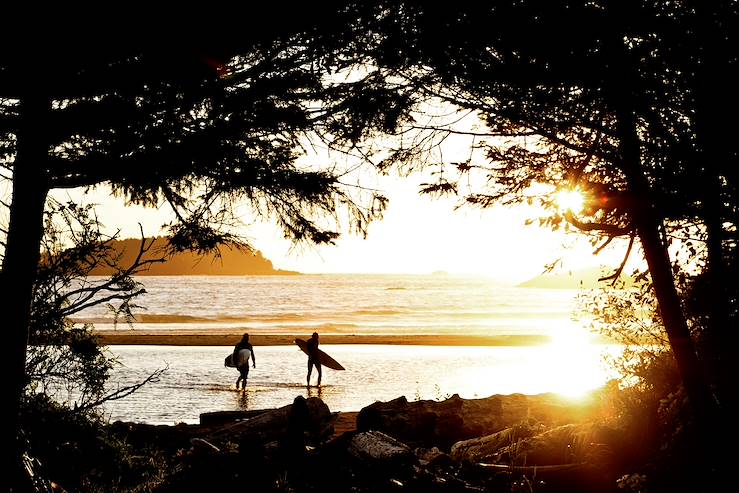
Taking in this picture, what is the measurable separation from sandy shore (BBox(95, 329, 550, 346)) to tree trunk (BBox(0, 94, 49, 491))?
30.5 m

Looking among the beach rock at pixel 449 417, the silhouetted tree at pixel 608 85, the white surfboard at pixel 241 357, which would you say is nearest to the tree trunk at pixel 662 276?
the silhouetted tree at pixel 608 85

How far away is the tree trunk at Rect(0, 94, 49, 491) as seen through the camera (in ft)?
17.4

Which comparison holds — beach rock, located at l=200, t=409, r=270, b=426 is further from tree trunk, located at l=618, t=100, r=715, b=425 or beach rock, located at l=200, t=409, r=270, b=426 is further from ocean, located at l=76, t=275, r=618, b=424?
tree trunk, located at l=618, t=100, r=715, b=425

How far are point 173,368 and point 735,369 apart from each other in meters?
18.7

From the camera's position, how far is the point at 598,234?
868cm

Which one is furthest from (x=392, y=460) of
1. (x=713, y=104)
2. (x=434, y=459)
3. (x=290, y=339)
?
(x=290, y=339)

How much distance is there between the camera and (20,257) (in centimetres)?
539

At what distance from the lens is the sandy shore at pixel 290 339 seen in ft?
119

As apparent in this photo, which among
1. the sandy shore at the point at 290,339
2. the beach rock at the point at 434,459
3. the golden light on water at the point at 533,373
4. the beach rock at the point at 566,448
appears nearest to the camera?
the beach rock at the point at 434,459

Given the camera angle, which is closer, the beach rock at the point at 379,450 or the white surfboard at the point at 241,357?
the beach rock at the point at 379,450

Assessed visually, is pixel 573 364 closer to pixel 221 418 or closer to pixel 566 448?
pixel 221 418

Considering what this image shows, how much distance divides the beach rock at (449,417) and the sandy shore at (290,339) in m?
25.5

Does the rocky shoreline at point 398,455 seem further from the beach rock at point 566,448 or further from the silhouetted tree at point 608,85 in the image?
the silhouetted tree at point 608,85

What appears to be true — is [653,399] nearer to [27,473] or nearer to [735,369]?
[735,369]
